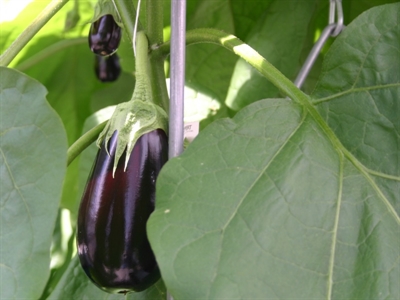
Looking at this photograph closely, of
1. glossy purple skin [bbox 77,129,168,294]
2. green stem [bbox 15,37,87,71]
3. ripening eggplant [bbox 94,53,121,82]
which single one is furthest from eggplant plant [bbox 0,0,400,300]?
green stem [bbox 15,37,87,71]

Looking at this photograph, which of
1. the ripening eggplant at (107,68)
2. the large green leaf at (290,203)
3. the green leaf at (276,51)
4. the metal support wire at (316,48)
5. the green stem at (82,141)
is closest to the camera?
the large green leaf at (290,203)

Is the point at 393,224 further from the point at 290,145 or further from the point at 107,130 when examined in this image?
the point at 107,130

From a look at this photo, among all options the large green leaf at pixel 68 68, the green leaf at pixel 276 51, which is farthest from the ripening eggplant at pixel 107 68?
the green leaf at pixel 276 51

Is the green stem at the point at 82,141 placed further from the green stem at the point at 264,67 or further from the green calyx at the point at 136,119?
the green stem at the point at 264,67

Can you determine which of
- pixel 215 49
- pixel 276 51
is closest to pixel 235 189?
pixel 276 51

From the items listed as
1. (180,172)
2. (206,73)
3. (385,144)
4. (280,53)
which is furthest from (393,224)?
(206,73)

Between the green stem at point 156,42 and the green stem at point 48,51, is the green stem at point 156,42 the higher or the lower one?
the higher one
